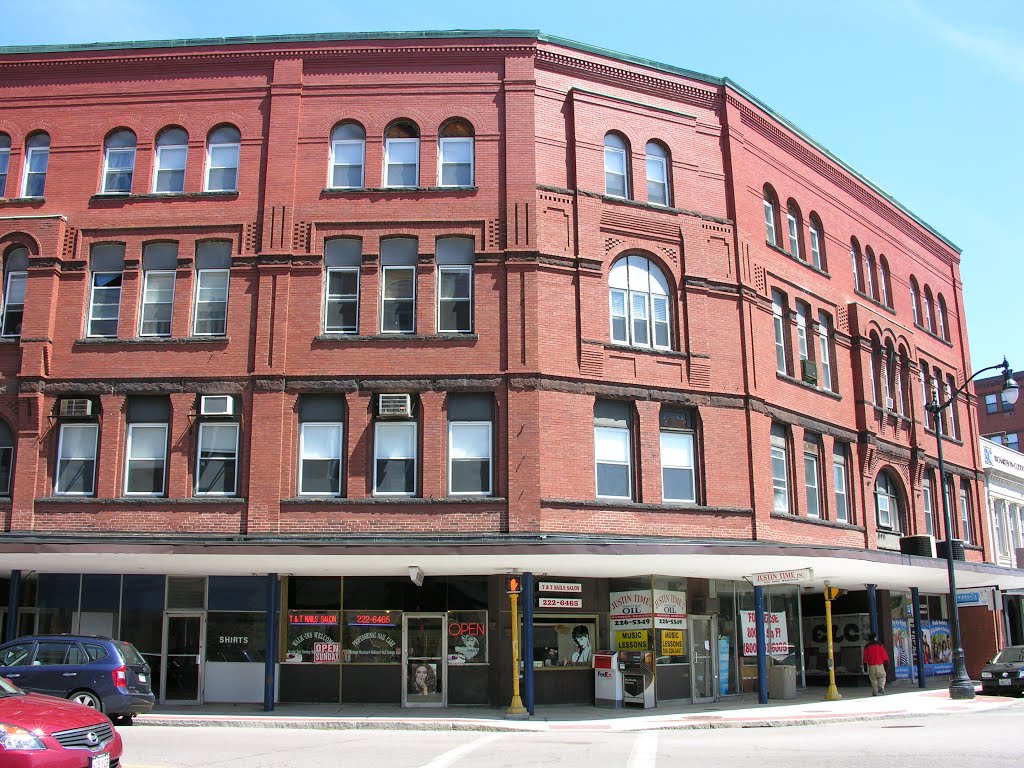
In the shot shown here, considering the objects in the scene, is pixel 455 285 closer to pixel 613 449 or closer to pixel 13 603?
pixel 613 449

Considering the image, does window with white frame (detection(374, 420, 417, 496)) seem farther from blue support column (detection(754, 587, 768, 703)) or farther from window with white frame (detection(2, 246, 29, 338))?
window with white frame (detection(2, 246, 29, 338))

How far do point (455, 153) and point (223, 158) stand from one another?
5.57m

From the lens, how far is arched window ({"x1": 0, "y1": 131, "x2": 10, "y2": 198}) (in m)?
24.8

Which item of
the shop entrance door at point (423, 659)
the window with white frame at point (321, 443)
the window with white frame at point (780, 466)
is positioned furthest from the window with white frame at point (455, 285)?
the window with white frame at point (780, 466)

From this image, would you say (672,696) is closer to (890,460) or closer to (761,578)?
(761,578)

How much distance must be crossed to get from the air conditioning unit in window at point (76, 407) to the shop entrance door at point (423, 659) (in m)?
8.30

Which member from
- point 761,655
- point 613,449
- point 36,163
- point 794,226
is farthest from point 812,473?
point 36,163

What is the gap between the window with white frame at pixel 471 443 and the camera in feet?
72.8

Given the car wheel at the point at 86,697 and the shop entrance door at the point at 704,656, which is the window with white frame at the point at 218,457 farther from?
the shop entrance door at the point at 704,656

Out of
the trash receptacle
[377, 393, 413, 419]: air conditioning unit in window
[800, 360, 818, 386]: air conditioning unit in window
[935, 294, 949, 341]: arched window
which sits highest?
[935, 294, 949, 341]: arched window

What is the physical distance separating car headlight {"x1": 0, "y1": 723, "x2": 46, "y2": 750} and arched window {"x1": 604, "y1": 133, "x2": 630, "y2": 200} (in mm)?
18842

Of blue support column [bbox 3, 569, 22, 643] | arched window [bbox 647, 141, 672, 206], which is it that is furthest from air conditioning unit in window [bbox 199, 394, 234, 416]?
arched window [bbox 647, 141, 672, 206]

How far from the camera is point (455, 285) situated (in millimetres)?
23422

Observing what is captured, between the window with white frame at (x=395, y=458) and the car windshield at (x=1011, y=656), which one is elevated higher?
the window with white frame at (x=395, y=458)
